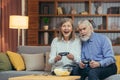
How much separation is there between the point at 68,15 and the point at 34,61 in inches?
129

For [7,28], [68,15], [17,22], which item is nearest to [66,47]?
[17,22]

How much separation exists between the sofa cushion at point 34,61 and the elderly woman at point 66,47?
112 cm

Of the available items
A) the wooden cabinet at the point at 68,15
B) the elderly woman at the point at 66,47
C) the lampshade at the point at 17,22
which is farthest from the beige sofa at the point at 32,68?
the wooden cabinet at the point at 68,15

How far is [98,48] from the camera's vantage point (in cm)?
403

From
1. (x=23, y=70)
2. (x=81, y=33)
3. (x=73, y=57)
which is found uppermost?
(x=81, y=33)

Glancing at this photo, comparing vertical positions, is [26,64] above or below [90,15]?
below

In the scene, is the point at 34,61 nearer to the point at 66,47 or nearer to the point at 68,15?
the point at 66,47

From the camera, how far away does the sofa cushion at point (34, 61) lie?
5406 mm

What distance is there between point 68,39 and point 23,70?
1325 mm

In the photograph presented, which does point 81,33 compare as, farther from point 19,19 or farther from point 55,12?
point 55,12

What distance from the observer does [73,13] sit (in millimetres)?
8531

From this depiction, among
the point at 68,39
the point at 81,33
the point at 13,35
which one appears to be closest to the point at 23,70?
the point at 68,39

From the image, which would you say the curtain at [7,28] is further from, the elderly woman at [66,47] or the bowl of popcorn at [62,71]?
the bowl of popcorn at [62,71]

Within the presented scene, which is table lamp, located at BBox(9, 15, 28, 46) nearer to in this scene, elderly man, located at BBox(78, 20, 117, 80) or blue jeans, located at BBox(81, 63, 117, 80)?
elderly man, located at BBox(78, 20, 117, 80)
